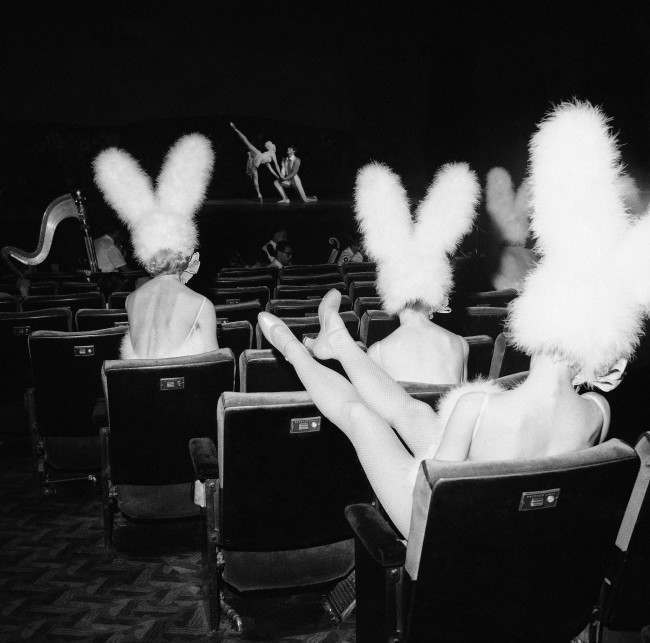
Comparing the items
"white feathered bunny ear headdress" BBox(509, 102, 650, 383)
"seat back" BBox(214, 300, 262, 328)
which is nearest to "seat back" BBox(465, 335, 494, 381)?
"white feathered bunny ear headdress" BBox(509, 102, 650, 383)

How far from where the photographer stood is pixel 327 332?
2125 millimetres

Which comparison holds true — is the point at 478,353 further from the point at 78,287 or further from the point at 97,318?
the point at 78,287

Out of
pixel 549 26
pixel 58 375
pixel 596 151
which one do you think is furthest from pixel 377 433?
pixel 549 26

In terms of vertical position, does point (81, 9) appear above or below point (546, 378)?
above

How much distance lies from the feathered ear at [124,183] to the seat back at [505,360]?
1.99 m

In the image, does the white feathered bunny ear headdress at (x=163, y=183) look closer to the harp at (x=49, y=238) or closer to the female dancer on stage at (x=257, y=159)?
the harp at (x=49, y=238)

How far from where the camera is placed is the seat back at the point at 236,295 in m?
5.15

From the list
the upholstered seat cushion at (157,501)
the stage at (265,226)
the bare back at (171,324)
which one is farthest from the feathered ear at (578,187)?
the stage at (265,226)

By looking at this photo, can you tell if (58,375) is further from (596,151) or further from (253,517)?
(596,151)

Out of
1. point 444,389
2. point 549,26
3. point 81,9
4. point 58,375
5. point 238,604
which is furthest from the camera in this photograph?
point 81,9

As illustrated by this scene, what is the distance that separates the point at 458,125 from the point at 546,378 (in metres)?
11.5

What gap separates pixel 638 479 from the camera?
1.38m

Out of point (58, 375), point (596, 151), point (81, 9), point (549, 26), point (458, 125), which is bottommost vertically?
point (58, 375)

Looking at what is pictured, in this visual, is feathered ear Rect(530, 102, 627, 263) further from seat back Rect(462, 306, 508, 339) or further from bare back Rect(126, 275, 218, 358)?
seat back Rect(462, 306, 508, 339)
